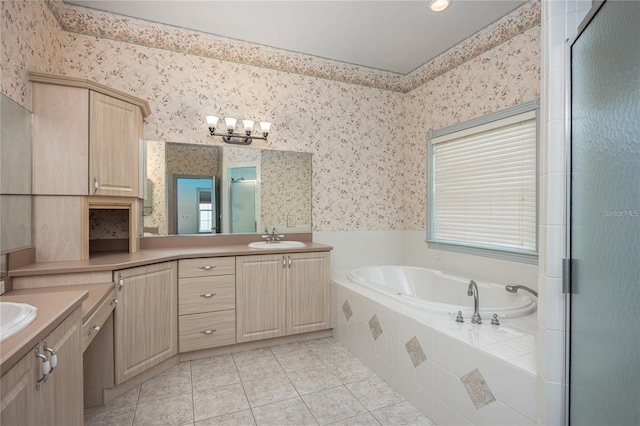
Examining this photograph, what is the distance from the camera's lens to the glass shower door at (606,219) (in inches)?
36.5

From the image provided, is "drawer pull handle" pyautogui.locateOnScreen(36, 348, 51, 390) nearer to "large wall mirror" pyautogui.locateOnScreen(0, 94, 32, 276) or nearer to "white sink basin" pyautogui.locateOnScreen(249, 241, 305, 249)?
"large wall mirror" pyautogui.locateOnScreen(0, 94, 32, 276)

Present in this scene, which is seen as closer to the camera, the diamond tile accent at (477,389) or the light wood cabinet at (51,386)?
the light wood cabinet at (51,386)

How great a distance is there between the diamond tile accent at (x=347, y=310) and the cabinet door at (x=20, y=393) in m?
2.11

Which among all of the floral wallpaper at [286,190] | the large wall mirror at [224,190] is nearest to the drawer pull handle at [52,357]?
the large wall mirror at [224,190]

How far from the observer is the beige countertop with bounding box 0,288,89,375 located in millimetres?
804

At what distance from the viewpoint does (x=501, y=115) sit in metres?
2.67

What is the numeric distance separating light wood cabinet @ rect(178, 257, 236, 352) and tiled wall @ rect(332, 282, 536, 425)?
111cm

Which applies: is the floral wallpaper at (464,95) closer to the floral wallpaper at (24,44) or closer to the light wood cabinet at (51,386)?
the light wood cabinet at (51,386)

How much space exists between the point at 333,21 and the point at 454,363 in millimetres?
2664

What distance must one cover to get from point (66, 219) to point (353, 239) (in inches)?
99.9

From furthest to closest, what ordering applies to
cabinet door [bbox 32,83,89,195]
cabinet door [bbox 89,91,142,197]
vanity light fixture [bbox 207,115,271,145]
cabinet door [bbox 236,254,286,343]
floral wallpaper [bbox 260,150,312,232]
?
1. floral wallpaper [bbox 260,150,312,232]
2. vanity light fixture [bbox 207,115,271,145]
3. cabinet door [bbox 236,254,286,343]
4. cabinet door [bbox 89,91,142,197]
5. cabinet door [bbox 32,83,89,195]

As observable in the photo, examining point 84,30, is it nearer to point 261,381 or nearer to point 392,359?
Result: point 261,381

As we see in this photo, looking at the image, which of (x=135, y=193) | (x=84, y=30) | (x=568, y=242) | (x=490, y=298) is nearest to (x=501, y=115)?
(x=490, y=298)

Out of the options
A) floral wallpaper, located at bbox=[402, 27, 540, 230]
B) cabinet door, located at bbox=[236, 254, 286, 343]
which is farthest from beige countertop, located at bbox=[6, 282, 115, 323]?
floral wallpaper, located at bbox=[402, 27, 540, 230]
